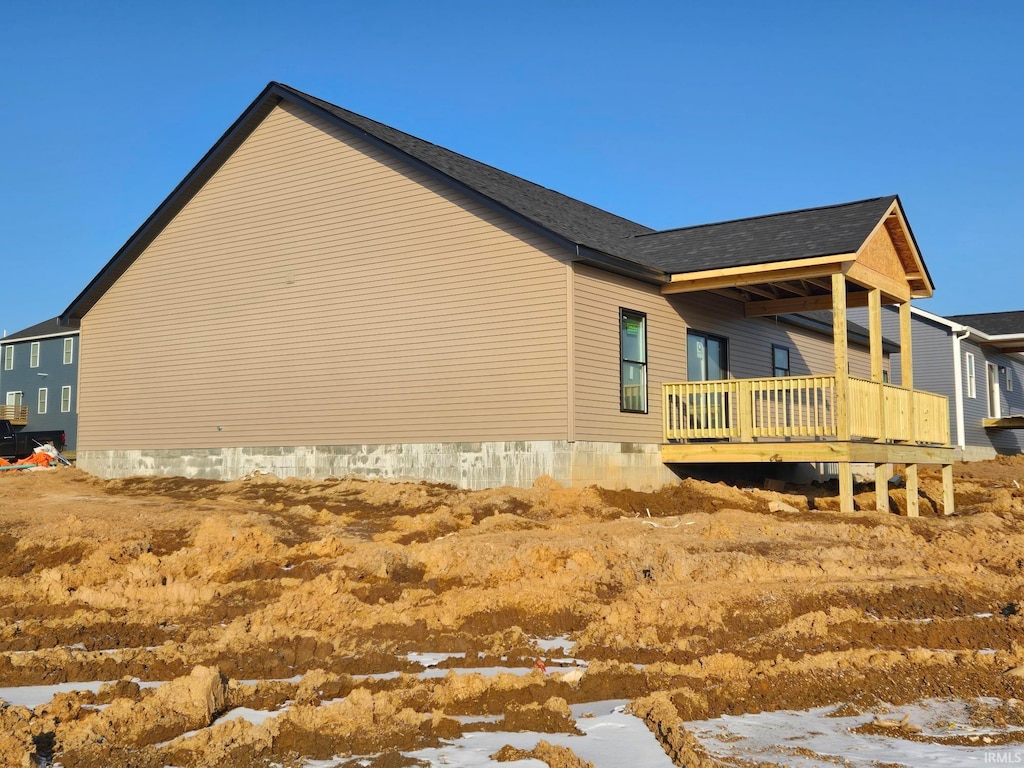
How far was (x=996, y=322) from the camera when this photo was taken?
4009cm

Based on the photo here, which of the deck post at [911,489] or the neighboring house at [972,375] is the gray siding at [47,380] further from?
the deck post at [911,489]

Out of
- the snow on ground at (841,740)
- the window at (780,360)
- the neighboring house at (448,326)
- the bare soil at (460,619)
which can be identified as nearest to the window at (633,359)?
the neighboring house at (448,326)

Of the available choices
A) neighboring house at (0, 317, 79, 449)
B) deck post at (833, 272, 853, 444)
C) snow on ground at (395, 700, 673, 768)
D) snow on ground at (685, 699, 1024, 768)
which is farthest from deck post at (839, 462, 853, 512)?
neighboring house at (0, 317, 79, 449)

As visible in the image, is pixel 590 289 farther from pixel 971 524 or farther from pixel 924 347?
pixel 924 347

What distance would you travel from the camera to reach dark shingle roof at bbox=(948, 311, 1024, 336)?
124 feet

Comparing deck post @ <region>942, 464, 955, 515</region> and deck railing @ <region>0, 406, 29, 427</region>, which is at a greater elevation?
deck railing @ <region>0, 406, 29, 427</region>

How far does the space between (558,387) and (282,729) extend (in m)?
10.8

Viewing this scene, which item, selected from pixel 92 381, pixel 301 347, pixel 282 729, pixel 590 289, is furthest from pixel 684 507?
pixel 92 381

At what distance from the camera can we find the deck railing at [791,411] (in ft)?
53.7

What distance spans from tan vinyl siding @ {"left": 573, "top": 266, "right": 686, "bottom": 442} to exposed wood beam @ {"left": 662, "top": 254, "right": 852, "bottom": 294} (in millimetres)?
716

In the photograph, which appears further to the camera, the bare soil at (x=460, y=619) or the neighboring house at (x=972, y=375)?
the neighboring house at (x=972, y=375)

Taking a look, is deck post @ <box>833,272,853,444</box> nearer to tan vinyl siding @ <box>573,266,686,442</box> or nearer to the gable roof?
the gable roof

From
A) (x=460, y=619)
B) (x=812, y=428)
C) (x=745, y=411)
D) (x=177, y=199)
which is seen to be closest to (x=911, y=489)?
(x=812, y=428)

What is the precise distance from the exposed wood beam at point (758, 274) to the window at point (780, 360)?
211 inches
